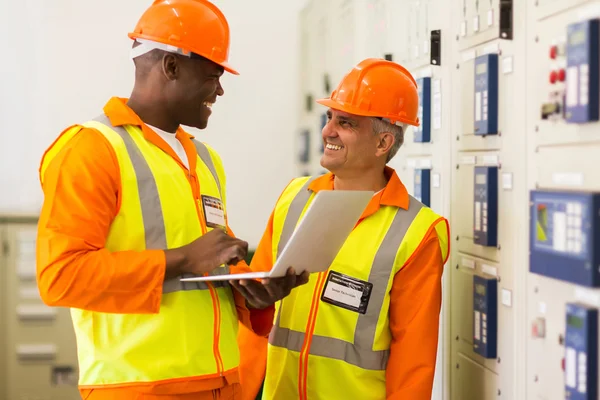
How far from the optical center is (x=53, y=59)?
474 cm

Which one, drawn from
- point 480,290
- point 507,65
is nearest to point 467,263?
point 480,290

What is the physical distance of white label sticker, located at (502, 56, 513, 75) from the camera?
1.90 m

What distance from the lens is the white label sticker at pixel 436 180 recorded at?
Result: 2.45m

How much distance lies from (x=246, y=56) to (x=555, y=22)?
12.0ft

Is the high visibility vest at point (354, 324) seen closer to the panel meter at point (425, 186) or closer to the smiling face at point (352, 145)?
the smiling face at point (352, 145)

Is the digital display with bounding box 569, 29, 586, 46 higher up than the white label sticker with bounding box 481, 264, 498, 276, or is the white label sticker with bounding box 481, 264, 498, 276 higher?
the digital display with bounding box 569, 29, 586, 46

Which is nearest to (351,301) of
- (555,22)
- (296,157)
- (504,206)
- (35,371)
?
(504,206)

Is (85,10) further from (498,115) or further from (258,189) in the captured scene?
(498,115)

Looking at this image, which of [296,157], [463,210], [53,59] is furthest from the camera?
[296,157]

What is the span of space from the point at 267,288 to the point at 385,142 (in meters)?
0.63

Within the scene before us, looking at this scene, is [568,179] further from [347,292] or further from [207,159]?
[207,159]

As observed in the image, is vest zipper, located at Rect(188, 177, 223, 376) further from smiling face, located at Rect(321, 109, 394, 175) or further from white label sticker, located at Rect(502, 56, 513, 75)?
white label sticker, located at Rect(502, 56, 513, 75)

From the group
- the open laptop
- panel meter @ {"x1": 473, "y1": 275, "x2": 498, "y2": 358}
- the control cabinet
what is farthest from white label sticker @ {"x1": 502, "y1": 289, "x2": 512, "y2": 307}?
the control cabinet

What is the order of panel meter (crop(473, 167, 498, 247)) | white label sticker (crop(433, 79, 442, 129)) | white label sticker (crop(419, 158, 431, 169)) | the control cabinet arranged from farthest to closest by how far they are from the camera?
1. the control cabinet
2. white label sticker (crop(419, 158, 431, 169))
3. white label sticker (crop(433, 79, 442, 129))
4. panel meter (crop(473, 167, 498, 247))
